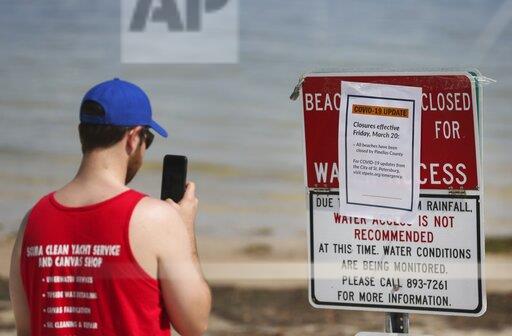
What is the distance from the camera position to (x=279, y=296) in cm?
578

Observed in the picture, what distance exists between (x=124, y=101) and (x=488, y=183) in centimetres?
339

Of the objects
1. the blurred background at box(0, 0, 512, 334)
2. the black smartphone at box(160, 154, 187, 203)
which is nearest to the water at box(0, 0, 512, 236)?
the blurred background at box(0, 0, 512, 334)

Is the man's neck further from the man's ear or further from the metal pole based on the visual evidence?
the metal pole

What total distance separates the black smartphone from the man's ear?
0.32 metres

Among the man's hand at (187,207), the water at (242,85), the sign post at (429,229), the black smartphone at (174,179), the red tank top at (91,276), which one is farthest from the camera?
the water at (242,85)

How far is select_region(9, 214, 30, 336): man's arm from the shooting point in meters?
2.79

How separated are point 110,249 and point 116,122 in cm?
32

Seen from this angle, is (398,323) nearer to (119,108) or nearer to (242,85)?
(119,108)

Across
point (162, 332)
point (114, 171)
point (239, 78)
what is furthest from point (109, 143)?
point (239, 78)

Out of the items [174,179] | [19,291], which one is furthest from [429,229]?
[19,291]

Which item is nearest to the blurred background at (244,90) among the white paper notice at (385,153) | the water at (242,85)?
the water at (242,85)

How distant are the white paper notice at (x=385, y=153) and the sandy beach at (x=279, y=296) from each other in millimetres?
2294

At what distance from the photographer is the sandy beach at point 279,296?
A: 575cm

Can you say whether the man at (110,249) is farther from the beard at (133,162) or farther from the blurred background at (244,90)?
the blurred background at (244,90)
